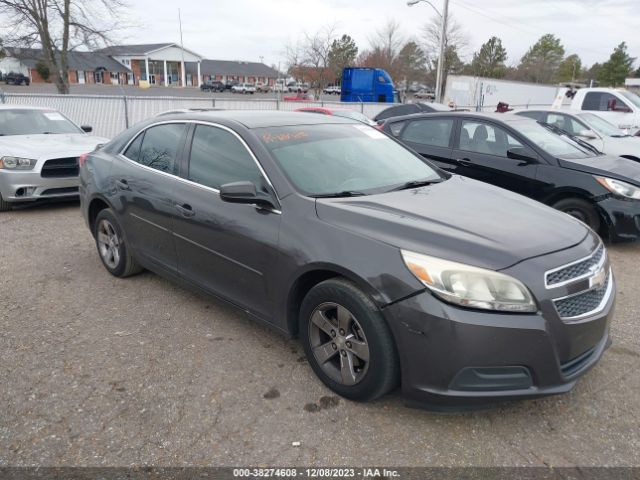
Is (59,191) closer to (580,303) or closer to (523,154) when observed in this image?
(523,154)

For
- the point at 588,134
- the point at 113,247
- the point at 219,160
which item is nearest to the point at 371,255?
the point at 219,160

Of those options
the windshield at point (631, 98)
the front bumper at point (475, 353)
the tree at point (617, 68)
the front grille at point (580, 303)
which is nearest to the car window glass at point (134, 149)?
the front bumper at point (475, 353)

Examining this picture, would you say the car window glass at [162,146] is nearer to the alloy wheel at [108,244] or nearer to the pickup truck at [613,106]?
the alloy wheel at [108,244]

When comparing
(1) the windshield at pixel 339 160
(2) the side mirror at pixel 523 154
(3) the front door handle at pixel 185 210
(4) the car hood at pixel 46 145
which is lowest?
(4) the car hood at pixel 46 145

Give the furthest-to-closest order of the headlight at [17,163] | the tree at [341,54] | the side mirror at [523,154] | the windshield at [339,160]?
the tree at [341,54] → the headlight at [17,163] → the side mirror at [523,154] → the windshield at [339,160]

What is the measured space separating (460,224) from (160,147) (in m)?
2.63

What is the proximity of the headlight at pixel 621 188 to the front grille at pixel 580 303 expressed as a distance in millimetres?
3461

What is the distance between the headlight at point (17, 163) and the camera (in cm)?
704

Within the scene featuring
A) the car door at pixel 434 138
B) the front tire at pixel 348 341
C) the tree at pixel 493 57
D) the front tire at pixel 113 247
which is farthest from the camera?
the tree at pixel 493 57

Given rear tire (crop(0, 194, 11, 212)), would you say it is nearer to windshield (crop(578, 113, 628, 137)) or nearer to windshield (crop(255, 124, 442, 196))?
windshield (crop(255, 124, 442, 196))

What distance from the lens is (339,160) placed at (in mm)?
3572

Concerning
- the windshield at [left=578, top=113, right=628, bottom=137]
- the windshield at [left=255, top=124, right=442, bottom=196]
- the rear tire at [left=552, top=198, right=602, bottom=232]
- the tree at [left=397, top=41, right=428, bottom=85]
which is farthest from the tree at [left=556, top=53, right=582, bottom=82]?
the windshield at [left=255, top=124, right=442, bottom=196]

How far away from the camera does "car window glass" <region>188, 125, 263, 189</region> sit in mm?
3393

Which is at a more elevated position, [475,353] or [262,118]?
[262,118]
